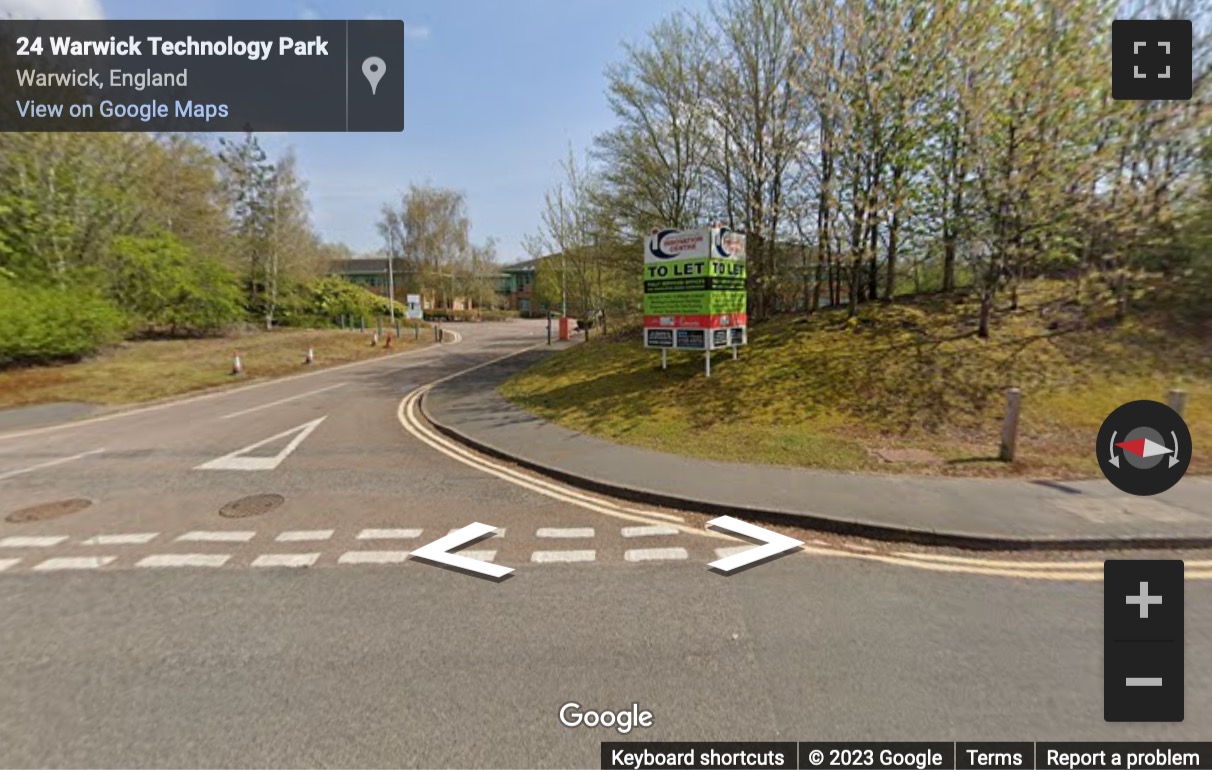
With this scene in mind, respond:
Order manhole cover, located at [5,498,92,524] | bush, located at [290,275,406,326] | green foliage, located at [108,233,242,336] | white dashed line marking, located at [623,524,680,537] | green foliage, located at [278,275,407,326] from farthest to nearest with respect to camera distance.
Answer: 1. bush, located at [290,275,406,326]
2. green foliage, located at [278,275,407,326]
3. green foliage, located at [108,233,242,336]
4. manhole cover, located at [5,498,92,524]
5. white dashed line marking, located at [623,524,680,537]

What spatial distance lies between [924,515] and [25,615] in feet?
24.3

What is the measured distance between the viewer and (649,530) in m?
4.93

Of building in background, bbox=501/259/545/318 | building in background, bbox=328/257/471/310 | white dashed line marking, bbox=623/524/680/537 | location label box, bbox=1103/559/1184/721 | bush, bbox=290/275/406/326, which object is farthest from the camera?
building in background, bbox=501/259/545/318

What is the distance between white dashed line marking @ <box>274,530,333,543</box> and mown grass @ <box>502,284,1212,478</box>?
14.8ft

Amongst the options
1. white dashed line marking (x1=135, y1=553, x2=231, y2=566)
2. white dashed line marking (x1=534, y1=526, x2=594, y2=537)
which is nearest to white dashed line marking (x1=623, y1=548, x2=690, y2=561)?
white dashed line marking (x1=534, y1=526, x2=594, y2=537)

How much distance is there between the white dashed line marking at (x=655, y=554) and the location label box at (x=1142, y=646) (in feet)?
8.70

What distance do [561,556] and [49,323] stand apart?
832 inches

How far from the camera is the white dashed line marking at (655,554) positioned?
14.2 feet

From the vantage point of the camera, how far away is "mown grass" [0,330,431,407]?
1330 cm

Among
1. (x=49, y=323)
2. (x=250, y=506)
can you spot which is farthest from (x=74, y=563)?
(x=49, y=323)

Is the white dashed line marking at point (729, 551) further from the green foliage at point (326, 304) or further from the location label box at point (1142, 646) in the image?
the green foliage at point (326, 304)

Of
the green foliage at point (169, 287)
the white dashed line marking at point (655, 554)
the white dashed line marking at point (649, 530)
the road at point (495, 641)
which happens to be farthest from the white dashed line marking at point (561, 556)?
the green foliage at point (169, 287)

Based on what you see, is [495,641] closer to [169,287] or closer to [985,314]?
[985,314]

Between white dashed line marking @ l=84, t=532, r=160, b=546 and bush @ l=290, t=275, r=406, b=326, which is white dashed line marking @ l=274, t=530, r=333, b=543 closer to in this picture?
white dashed line marking @ l=84, t=532, r=160, b=546
